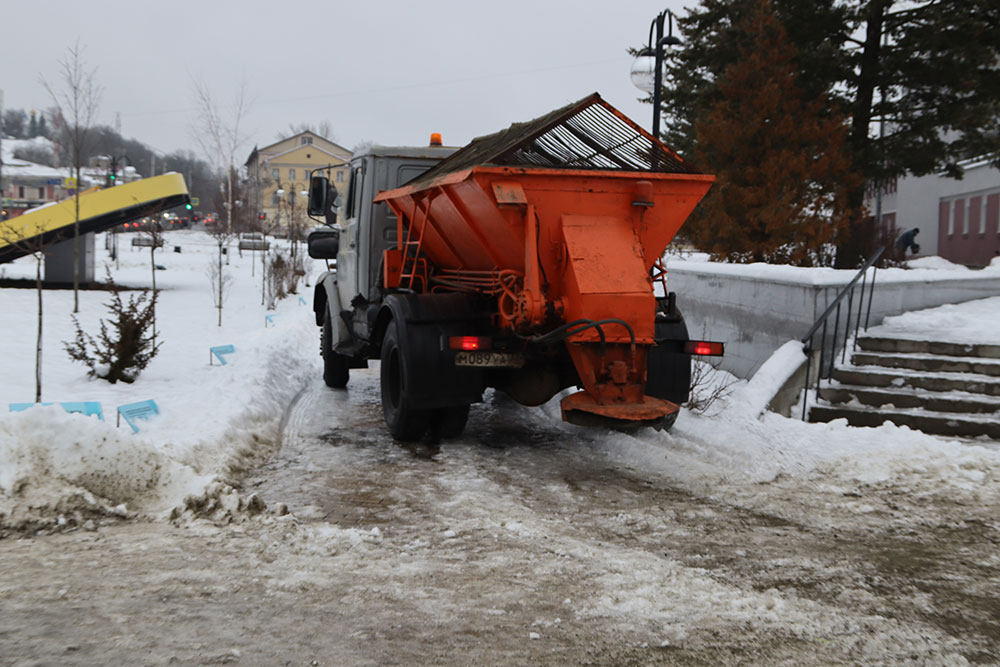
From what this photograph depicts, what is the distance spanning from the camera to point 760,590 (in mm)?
4203

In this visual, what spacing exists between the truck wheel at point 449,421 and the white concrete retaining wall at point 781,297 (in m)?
4.34

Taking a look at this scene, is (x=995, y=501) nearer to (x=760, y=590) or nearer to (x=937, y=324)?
(x=760, y=590)

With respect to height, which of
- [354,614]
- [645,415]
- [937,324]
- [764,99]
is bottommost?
[354,614]

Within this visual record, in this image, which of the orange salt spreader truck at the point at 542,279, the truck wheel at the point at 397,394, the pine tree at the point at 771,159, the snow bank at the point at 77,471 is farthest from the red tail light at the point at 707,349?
the pine tree at the point at 771,159

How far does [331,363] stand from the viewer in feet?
35.5

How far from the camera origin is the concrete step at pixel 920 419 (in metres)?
7.79

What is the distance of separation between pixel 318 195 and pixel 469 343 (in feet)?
13.6

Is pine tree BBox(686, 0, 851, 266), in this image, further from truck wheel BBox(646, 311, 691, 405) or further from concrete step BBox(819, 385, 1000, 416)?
truck wheel BBox(646, 311, 691, 405)

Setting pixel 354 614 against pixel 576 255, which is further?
pixel 576 255

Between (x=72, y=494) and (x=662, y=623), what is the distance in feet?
11.6

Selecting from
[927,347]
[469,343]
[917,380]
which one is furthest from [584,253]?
[927,347]

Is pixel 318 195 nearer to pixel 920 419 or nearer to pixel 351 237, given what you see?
pixel 351 237

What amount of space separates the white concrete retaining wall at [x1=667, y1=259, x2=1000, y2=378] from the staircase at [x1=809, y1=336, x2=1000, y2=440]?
0.83 meters

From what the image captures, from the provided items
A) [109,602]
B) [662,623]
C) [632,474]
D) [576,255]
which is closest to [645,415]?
[632,474]
